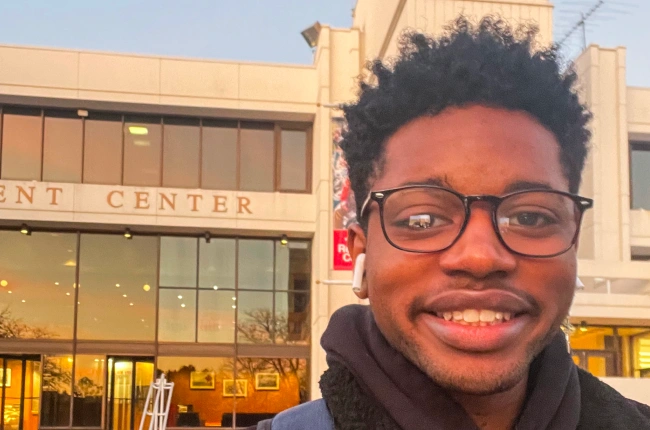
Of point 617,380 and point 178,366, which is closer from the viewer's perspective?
point 617,380

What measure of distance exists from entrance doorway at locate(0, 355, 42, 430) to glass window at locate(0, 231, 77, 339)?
2.41 ft

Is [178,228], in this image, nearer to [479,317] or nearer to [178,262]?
[178,262]

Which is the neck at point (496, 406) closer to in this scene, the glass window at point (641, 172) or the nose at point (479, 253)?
the nose at point (479, 253)

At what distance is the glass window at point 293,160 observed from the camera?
56.0 ft

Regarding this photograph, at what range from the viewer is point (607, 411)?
62.2 inches

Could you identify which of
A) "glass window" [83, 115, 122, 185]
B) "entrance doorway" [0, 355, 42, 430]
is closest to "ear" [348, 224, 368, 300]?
"glass window" [83, 115, 122, 185]

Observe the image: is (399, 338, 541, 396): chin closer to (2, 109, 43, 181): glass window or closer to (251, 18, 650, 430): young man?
(251, 18, 650, 430): young man

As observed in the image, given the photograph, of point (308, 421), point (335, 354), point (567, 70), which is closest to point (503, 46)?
point (567, 70)

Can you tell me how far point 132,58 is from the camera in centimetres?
1639

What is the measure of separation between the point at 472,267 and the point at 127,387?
53.1ft

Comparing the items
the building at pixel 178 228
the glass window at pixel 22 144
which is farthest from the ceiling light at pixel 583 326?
the glass window at pixel 22 144

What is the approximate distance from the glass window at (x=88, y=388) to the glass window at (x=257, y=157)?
208 inches

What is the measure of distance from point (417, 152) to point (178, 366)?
15.6 meters

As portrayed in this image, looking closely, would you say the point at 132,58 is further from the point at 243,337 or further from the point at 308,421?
the point at 308,421
